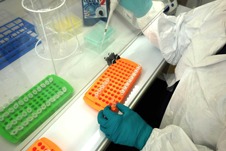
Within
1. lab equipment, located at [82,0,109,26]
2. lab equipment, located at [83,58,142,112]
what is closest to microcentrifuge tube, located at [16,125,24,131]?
lab equipment, located at [83,58,142,112]

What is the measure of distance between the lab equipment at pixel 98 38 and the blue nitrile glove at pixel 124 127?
29cm

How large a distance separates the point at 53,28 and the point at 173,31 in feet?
1.84

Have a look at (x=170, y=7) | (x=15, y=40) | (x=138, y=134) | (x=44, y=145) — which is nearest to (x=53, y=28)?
(x=15, y=40)

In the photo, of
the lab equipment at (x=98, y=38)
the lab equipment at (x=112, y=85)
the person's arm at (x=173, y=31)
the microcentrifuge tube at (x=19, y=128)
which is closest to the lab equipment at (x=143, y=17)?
the person's arm at (x=173, y=31)

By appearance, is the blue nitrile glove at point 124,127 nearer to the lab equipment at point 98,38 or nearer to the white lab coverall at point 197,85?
the white lab coverall at point 197,85

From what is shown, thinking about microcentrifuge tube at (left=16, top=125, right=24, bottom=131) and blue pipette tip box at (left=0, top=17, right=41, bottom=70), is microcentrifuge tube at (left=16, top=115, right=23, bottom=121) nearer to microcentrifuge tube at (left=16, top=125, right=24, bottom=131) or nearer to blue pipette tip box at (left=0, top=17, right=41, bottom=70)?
microcentrifuge tube at (left=16, top=125, right=24, bottom=131)

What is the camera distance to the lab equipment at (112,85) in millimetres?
618

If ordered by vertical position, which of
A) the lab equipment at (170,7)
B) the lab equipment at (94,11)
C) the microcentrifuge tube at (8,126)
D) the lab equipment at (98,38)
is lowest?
the microcentrifuge tube at (8,126)

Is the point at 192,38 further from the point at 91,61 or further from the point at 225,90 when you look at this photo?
the point at 91,61

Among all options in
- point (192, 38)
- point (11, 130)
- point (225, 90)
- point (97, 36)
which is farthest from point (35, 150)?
point (192, 38)

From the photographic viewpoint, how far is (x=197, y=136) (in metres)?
0.56

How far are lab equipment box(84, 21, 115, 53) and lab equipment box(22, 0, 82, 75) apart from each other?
55 mm

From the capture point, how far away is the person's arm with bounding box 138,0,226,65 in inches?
28.9

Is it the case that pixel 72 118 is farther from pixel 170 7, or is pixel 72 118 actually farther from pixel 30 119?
pixel 170 7
